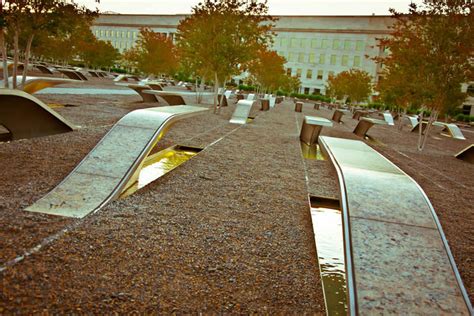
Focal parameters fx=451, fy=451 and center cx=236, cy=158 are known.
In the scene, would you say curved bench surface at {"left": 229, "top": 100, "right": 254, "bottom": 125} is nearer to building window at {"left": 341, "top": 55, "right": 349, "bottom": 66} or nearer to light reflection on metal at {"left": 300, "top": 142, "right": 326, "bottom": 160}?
light reflection on metal at {"left": 300, "top": 142, "right": 326, "bottom": 160}

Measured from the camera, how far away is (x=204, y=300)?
3211mm

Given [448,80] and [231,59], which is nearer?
[448,80]

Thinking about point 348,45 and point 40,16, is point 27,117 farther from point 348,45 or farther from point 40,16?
point 348,45

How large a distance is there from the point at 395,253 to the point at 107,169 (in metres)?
3.76

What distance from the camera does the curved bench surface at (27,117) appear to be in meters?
7.38

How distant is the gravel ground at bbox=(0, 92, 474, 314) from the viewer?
3.14 metres

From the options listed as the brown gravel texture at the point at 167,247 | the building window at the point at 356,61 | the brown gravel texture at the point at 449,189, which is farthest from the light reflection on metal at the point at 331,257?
the building window at the point at 356,61

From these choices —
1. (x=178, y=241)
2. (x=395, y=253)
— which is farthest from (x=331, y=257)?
(x=178, y=241)

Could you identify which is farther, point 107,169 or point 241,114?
point 241,114

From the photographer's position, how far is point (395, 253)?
3.65 metres

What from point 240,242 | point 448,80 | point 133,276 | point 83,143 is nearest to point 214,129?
point 83,143

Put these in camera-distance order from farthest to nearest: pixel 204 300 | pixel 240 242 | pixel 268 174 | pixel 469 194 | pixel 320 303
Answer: pixel 469 194, pixel 268 174, pixel 240 242, pixel 320 303, pixel 204 300

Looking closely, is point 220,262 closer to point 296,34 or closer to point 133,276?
point 133,276

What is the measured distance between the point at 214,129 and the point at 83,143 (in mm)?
5876
